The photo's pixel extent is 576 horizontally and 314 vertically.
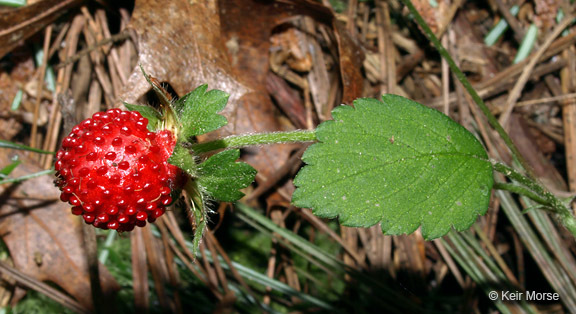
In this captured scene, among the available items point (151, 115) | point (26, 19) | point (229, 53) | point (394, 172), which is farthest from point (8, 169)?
point (394, 172)

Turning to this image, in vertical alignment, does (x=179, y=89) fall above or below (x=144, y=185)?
above

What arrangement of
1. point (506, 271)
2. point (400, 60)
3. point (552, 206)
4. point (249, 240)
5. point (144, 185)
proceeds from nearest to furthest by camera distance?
point (144, 185) < point (552, 206) < point (506, 271) < point (249, 240) < point (400, 60)

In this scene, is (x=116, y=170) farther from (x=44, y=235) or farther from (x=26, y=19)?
(x=26, y=19)

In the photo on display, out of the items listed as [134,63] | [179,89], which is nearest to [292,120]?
[179,89]

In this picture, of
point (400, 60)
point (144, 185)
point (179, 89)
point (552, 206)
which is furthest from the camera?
point (400, 60)

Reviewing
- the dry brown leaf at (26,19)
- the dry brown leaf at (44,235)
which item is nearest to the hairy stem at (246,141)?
the dry brown leaf at (44,235)

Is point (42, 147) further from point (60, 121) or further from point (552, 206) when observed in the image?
point (552, 206)

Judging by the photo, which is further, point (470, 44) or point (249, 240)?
point (470, 44)
